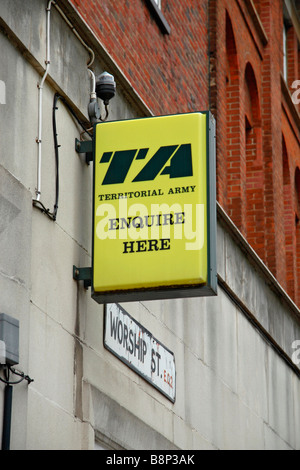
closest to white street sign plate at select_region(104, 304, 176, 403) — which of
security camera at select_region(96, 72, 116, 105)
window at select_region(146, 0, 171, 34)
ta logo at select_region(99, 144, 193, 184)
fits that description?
ta logo at select_region(99, 144, 193, 184)

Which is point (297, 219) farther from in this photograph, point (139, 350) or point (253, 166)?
point (139, 350)

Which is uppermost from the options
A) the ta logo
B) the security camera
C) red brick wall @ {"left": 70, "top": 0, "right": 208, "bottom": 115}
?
red brick wall @ {"left": 70, "top": 0, "right": 208, "bottom": 115}

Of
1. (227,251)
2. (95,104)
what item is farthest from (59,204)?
(227,251)

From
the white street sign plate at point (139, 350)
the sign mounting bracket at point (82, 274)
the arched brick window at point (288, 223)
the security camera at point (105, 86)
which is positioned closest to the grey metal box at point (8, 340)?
the sign mounting bracket at point (82, 274)

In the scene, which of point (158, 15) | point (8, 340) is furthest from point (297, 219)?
point (8, 340)

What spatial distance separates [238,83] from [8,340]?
10082mm

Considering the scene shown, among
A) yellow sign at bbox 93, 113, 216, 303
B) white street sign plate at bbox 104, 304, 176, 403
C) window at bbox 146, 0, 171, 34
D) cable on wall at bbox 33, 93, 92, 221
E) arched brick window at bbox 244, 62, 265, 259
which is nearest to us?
cable on wall at bbox 33, 93, 92, 221

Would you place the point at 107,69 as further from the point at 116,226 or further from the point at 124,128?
the point at 116,226

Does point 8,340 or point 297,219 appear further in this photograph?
point 297,219

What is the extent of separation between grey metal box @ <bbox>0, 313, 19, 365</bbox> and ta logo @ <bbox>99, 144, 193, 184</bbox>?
6.14 feet

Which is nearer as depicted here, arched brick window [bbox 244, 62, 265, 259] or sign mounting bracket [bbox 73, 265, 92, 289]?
sign mounting bracket [bbox 73, 265, 92, 289]

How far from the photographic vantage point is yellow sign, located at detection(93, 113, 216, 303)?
29.6 feet

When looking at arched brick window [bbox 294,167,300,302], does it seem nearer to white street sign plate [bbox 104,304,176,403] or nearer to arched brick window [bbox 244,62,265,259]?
arched brick window [bbox 244,62,265,259]

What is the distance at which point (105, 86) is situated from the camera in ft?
32.5
